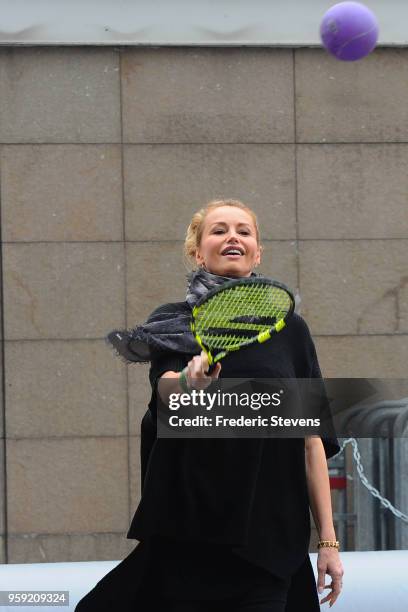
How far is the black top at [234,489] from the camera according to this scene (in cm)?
289

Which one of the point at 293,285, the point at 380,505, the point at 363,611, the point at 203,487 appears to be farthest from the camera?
the point at 293,285

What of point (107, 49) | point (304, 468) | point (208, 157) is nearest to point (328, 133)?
point (208, 157)

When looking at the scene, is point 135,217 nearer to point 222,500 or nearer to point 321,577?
point 321,577

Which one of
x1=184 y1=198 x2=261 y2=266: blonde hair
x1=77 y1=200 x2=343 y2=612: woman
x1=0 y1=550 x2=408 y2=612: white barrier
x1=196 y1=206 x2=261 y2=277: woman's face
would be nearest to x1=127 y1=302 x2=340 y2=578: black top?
x1=77 y1=200 x2=343 y2=612: woman

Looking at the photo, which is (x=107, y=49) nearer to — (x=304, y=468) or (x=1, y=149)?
(x=1, y=149)

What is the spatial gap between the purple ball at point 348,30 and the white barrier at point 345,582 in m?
3.06

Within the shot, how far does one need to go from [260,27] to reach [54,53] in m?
1.41

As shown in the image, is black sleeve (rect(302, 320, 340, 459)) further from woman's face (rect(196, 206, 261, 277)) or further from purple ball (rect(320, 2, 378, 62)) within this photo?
purple ball (rect(320, 2, 378, 62))

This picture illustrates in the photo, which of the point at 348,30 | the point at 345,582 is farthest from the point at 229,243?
the point at 348,30

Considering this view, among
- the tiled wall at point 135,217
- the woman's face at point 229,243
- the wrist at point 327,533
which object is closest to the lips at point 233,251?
the woman's face at point 229,243

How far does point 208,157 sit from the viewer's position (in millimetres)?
7562

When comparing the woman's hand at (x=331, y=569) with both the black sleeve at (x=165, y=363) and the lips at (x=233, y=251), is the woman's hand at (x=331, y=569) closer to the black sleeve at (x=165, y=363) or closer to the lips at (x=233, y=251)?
the black sleeve at (x=165, y=363)

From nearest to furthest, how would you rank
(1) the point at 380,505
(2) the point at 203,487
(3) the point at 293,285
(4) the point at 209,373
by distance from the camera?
1. (4) the point at 209,373
2. (2) the point at 203,487
3. (1) the point at 380,505
4. (3) the point at 293,285

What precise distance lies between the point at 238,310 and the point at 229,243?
36 cm
